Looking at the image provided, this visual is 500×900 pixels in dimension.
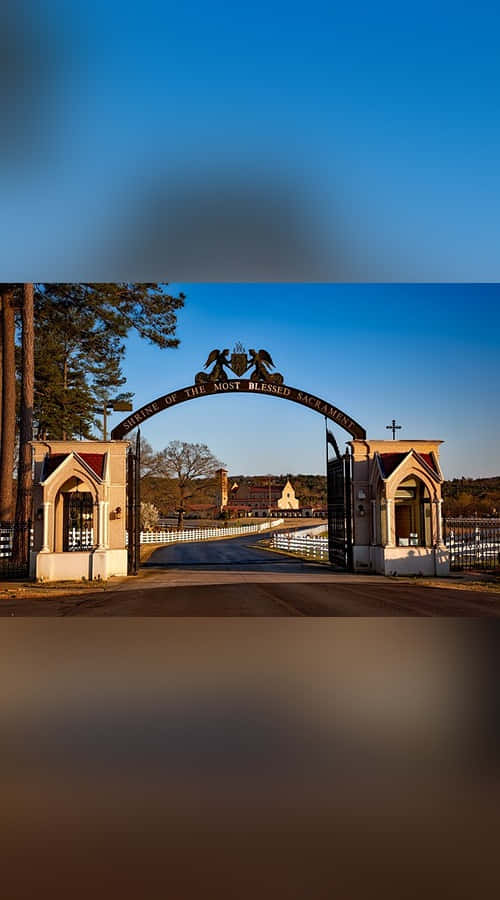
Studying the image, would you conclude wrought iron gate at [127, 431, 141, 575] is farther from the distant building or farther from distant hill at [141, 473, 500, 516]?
the distant building

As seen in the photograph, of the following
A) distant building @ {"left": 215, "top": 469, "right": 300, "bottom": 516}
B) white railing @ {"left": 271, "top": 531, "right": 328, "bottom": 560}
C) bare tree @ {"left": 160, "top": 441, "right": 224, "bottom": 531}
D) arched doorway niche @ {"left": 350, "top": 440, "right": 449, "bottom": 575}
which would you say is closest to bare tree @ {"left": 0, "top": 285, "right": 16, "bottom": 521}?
bare tree @ {"left": 160, "top": 441, "right": 224, "bottom": 531}

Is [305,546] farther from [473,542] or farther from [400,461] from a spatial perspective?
[473,542]

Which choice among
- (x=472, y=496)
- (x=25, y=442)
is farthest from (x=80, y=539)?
(x=472, y=496)

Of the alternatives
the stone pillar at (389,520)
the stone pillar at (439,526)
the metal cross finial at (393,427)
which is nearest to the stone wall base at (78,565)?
the stone pillar at (389,520)

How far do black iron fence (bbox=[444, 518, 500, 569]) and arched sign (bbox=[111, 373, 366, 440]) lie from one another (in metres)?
0.74

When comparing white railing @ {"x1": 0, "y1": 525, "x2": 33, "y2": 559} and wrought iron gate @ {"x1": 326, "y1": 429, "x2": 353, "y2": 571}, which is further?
wrought iron gate @ {"x1": 326, "y1": 429, "x2": 353, "y2": 571}

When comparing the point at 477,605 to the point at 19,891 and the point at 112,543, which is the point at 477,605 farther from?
the point at 19,891

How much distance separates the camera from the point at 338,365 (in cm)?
360

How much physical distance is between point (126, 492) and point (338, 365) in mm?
1424

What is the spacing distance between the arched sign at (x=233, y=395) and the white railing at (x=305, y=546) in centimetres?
73

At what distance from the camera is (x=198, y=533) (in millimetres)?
4004

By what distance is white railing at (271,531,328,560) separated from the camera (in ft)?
12.9
